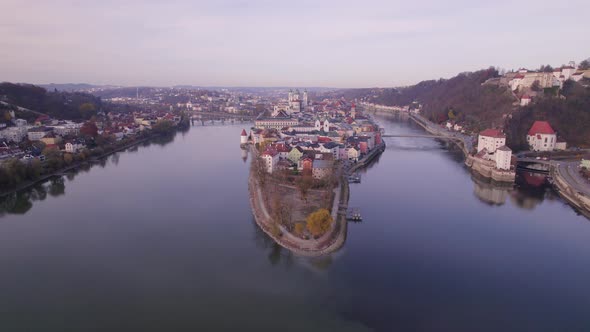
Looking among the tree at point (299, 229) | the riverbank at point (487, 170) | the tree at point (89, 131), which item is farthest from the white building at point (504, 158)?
the tree at point (89, 131)

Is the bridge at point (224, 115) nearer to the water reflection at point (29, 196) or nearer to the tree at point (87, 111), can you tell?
the tree at point (87, 111)

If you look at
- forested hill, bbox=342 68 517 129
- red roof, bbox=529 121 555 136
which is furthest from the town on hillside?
forested hill, bbox=342 68 517 129

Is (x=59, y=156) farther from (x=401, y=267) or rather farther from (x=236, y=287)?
(x=401, y=267)

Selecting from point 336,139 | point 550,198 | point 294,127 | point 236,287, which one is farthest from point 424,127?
point 236,287

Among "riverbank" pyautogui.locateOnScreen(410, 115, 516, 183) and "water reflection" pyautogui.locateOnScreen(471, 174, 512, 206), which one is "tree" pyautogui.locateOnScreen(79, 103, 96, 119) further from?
"water reflection" pyautogui.locateOnScreen(471, 174, 512, 206)

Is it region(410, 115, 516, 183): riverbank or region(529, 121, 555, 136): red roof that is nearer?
region(410, 115, 516, 183): riverbank

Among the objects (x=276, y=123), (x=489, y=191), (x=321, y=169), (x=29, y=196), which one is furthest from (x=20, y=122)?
(x=489, y=191)
